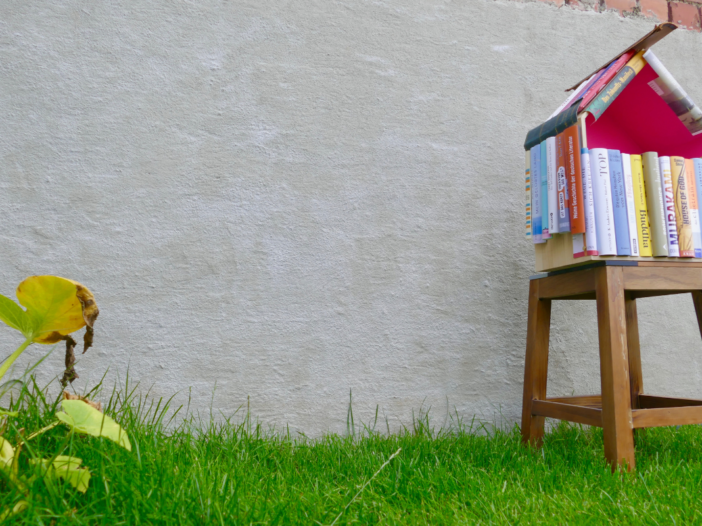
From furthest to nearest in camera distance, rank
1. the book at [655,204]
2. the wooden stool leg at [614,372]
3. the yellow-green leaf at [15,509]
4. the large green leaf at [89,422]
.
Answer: the book at [655,204] → the wooden stool leg at [614,372] → the large green leaf at [89,422] → the yellow-green leaf at [15,509]

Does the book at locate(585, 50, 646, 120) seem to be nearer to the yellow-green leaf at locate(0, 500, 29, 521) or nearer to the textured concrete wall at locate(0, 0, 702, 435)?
the textured concrete wall at locate(0, 0, 702, 435)

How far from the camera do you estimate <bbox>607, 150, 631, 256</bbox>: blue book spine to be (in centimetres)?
144

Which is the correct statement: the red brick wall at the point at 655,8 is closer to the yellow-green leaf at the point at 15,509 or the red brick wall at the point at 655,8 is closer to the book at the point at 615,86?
the book at the point at 615,86

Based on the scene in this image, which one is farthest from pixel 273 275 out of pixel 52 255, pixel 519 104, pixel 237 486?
pixel 519 104

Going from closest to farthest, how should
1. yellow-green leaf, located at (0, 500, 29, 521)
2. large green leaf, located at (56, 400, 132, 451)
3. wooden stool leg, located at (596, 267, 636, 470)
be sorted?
1. yellow-green leaf, located at (0, 500, 29, 521)
2. large green leaf, located at (56, 400, 132, 451)
3. wooden stool leg, located at (596, 267, 636, 470)

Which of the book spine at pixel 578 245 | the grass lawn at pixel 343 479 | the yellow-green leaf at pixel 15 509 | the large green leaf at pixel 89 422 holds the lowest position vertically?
the yellow-green leaf at pixel 15 509

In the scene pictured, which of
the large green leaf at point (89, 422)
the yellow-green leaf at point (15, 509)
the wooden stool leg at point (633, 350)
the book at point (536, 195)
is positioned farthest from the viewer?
the wooden stool leg at point (633, 350)

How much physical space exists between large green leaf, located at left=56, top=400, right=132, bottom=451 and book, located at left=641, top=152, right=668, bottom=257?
1.40m

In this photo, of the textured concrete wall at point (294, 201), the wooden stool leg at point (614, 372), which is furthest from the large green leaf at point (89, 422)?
the wooden stool leg at point (614, 372)

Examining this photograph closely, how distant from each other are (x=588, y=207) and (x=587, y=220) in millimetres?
36

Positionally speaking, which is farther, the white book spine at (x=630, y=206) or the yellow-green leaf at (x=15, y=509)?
the white book spine at (x=630, y=206)

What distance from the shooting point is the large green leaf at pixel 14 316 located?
110 centimetres

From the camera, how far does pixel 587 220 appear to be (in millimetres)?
1427

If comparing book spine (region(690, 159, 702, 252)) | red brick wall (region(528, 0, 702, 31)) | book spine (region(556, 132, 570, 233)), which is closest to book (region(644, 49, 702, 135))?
book spine (region(690, 159, 702, 252))
